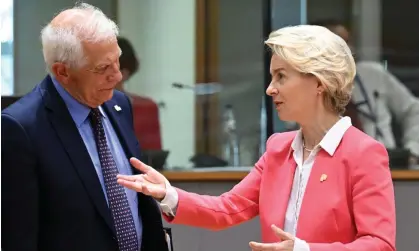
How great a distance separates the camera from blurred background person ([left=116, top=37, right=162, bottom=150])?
4.78m

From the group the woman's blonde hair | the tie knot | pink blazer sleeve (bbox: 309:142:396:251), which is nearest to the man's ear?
A: the tie knot

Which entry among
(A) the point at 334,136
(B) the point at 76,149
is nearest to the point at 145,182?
(B) the point at 76,149

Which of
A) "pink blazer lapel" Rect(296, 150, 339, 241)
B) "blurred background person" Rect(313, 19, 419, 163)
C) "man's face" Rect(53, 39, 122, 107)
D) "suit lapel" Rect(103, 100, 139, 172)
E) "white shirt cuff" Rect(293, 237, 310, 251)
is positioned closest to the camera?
"white shirt cuff" Rect(293, 237, 310, 251)

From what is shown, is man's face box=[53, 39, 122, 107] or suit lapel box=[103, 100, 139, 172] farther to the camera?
suit lapel box=[103, 100, 139, 172]

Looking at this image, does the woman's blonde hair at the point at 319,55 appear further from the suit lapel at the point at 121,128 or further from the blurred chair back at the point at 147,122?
the blurred chair back at the point at 147,122

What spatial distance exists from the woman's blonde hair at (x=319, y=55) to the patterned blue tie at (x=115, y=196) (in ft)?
1.78

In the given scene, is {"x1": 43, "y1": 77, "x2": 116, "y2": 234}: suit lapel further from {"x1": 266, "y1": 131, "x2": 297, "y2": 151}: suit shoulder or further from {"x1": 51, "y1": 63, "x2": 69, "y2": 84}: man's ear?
{"x1": 266, "y1": 131, "x2": 297, "y2": 151}: suit shoulder

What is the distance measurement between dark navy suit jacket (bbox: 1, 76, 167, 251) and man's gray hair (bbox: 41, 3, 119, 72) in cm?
9

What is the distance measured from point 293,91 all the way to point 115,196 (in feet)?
1.89

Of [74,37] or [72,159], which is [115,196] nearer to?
[72,159]

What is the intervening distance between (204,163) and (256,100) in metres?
0.50

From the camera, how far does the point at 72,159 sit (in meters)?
2.10

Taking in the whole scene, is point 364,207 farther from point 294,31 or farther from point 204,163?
point 204,163

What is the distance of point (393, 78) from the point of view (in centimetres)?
470
